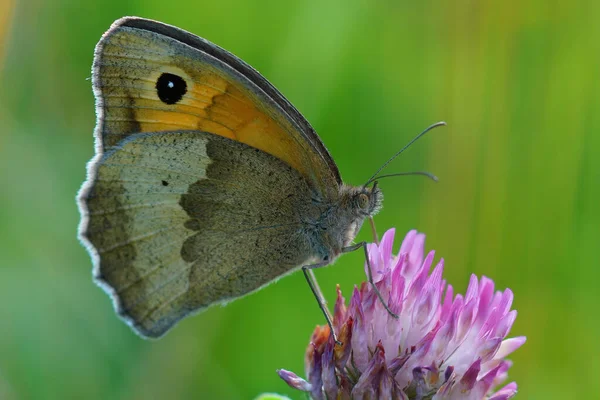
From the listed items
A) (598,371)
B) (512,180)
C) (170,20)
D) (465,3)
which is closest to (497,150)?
(512,180)

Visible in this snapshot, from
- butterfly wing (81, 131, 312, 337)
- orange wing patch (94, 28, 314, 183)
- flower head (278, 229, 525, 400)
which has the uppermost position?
orange wing patch (94, 28, 314, 183)

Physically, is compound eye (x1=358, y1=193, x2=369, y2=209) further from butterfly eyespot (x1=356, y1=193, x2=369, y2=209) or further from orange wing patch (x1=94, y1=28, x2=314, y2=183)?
orange wing patch (x1=94, y1=28, x2=314, y2=183)

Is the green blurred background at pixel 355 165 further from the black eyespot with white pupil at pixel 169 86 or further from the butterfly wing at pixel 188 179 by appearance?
the black eyespot with white pupil at pixel 169 86

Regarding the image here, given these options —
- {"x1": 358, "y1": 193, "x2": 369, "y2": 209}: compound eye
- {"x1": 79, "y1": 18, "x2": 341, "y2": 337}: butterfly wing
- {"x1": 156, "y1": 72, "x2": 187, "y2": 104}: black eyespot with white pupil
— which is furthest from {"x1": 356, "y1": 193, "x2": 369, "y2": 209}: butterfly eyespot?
{"x1": 156, "y1": 72, "x2": 187, "y2": 104}: black eyespot with white pupil

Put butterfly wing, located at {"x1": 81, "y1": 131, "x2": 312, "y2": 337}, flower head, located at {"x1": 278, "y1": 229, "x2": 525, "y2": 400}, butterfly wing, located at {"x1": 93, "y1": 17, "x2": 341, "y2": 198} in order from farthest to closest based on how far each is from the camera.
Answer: butterfly wing, located at {"x1": 81, "y1": 131, "x2": 312, "y2": 337} < butterfly wing, located at {"x1": 93, "y1": 17, "x2": 341, "y2": 198} < flower head, located at {"x1": 278, "y1": 229, "x2": 525, "y2": 400}

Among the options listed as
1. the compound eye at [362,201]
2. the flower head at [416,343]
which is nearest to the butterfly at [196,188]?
the compound eye at [362,201]

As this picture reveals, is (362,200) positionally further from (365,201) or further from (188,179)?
(188,179)

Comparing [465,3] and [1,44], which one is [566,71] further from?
[1,44]
